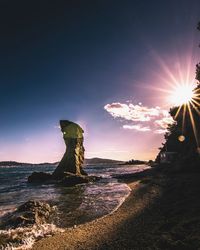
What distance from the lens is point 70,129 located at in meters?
58.5

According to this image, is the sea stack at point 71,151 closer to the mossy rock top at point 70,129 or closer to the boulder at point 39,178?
the mossy rock top at point 70,129

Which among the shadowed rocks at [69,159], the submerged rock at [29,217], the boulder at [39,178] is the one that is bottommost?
the submerged rock at [29,217]

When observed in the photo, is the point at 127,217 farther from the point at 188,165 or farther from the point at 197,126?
the point at 197,126

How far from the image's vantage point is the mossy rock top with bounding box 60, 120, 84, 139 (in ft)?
189

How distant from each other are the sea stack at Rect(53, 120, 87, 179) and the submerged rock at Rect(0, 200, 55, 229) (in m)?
33.2

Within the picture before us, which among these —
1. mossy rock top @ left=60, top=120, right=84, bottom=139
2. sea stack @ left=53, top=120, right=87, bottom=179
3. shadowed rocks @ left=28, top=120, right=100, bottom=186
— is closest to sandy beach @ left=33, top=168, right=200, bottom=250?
shadowed rocks @ left=28, top=120, right=100, bottom=186

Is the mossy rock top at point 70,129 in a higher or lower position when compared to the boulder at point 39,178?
higher

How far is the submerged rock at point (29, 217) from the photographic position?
505 inches

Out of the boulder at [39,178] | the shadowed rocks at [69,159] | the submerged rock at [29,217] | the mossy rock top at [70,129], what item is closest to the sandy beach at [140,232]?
the submerged rock at [29,217]

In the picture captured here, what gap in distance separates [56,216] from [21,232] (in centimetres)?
379

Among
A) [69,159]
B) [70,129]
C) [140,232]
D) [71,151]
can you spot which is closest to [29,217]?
[140,232]

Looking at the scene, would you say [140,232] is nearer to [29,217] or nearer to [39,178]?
[29,217]

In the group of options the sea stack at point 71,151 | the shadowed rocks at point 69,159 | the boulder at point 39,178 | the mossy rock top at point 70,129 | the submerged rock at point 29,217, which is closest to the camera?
the submerged rock at point 29,217

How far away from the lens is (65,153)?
2178 inches
